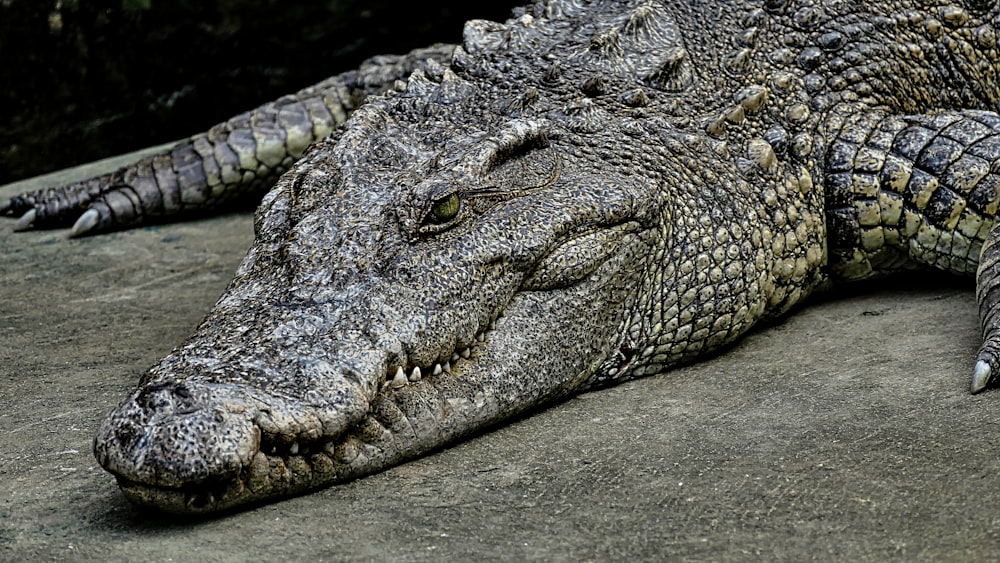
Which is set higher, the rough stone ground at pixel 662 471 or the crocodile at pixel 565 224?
the crocodile at pixel 565 224

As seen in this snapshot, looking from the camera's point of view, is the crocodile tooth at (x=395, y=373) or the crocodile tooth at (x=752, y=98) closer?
the crocodile tooth at (x=395, y=373)

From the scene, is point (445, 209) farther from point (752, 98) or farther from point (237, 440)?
point (752, 98)

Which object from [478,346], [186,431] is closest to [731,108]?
[478,346]

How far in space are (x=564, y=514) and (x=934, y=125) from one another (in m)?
2.43

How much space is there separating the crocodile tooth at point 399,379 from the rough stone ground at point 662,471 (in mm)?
234

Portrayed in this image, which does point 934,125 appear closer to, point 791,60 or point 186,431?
point 791,60

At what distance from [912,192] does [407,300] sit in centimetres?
205

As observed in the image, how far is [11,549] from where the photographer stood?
2613 mm

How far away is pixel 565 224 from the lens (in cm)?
352

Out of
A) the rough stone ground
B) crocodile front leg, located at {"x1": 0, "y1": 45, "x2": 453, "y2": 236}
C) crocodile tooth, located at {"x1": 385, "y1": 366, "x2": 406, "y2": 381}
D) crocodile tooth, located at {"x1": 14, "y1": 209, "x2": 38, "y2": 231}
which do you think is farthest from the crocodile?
crocodile tooth, located at {"x1": 14, "y1": 209, "x2": 38, "y2": 231}

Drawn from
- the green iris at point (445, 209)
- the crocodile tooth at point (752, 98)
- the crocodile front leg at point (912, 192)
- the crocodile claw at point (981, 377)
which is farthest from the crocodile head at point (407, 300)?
the crocodile claw at point (981, 377)

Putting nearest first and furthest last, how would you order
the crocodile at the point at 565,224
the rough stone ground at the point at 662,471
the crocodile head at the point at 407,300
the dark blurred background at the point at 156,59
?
1. the rough stone ground at the point at 662,471
2. the crocodile head at the point at 407,300
3. the crocodile at the point at 565,224
4. the dark blurred background at the point at 156,59

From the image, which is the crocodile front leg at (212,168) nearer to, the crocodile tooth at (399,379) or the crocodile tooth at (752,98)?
the crocodile tooth at (752,98)

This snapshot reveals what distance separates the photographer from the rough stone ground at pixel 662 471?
254 cm
